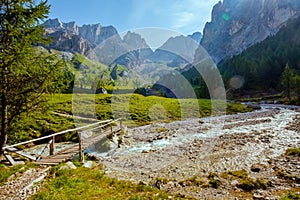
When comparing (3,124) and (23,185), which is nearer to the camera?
(23,185)

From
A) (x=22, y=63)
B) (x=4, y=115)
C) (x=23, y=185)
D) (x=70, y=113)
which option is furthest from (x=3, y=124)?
(x=70, y=113)

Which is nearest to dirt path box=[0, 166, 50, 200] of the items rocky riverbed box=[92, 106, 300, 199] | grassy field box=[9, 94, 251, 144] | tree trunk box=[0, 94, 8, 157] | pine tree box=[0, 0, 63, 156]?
tree trunk box=[0, 94, 8, 157]

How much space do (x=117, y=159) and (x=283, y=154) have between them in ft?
40.4

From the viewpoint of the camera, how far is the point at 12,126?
1070 centimetres

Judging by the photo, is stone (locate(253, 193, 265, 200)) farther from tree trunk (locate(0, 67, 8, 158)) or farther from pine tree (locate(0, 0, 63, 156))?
tree trunk (locate(0, 67, 8, 158))

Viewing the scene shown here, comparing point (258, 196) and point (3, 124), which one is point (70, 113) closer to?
point (3, 124)

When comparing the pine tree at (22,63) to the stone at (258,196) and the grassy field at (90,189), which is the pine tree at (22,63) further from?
the stone at (258,196)

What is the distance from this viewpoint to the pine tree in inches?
363

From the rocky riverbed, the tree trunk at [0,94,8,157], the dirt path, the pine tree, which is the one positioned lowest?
the rocky riverbed

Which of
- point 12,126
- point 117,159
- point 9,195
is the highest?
point 12,126

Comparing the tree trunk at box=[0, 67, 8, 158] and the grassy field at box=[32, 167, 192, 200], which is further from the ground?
the tree trunk at box=[0, 67, 8, 158]

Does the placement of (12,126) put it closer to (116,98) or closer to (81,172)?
(81,172)

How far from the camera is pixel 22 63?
31.5ft

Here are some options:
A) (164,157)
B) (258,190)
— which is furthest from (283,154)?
(164,157)
